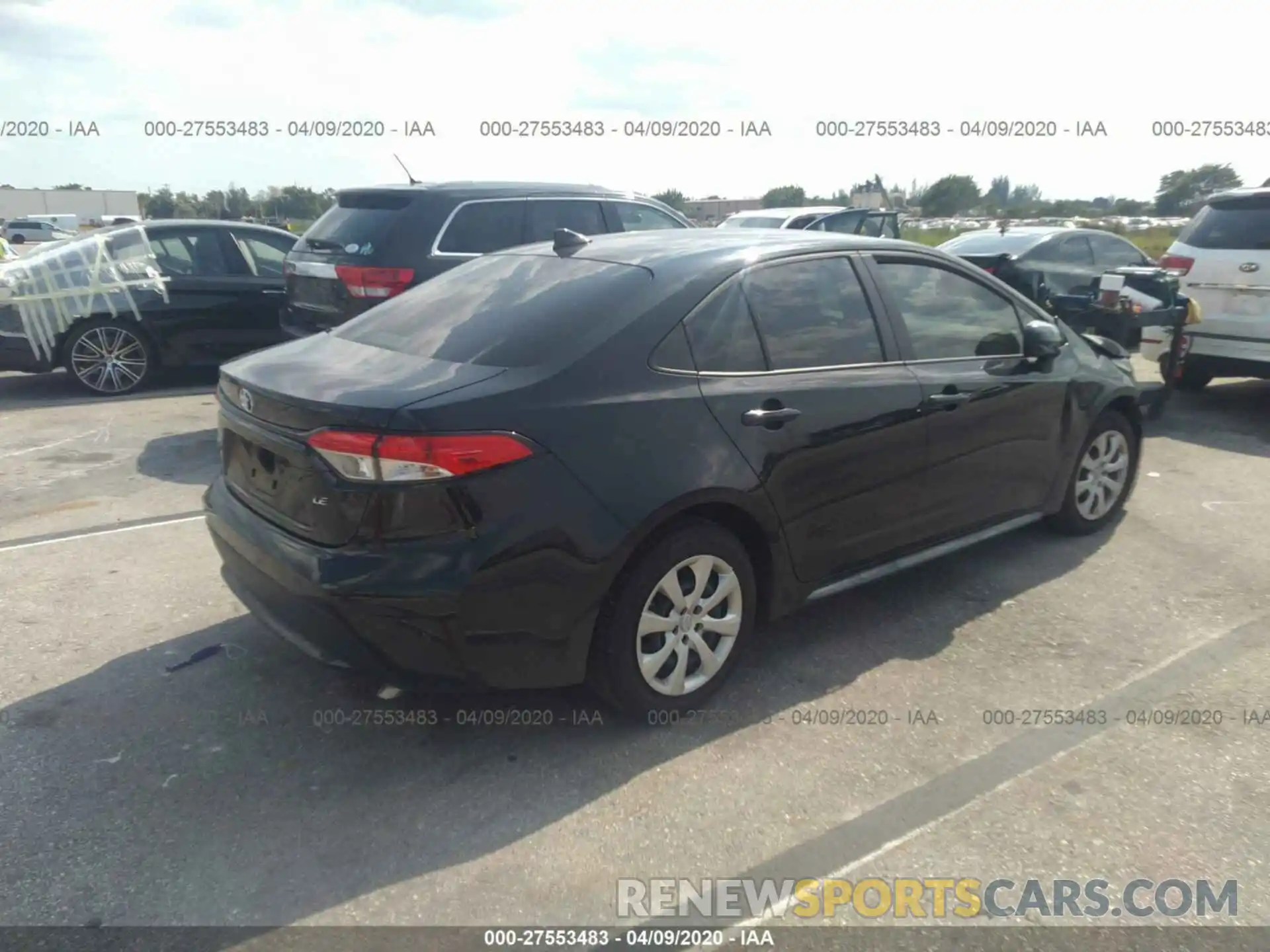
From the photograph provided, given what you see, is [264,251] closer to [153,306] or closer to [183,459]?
[153,306]

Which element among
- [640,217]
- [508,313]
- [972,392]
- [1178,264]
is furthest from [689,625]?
[1178,264]

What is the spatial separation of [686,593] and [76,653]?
249 centimetres

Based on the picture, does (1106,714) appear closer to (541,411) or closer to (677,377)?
(677,377)

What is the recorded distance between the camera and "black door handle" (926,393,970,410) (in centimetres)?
413

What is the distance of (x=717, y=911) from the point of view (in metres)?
2.62

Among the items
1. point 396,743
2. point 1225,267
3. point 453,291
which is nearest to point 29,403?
point 453,291

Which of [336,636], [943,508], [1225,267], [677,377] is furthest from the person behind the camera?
[1225,267]

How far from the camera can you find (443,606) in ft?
9.48

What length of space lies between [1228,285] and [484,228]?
6.11 m

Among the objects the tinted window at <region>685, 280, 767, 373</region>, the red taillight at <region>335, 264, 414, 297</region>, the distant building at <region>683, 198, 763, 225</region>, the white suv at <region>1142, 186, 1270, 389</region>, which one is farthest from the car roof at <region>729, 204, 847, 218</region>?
the tinted window at <region>685, 280, 767, 373</region>

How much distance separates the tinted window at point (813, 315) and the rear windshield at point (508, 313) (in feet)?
1.62

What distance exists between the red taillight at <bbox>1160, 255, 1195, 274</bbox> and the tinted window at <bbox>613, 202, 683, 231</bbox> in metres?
4.39

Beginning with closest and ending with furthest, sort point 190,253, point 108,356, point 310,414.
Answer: point 310,414, point 108,356, point 190,253

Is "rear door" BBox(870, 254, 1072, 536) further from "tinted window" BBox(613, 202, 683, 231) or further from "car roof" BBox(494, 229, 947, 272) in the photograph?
"tinted window" BBox(613, 202, 683, 231)
